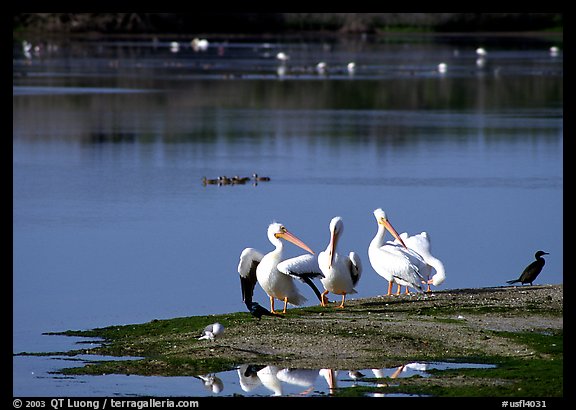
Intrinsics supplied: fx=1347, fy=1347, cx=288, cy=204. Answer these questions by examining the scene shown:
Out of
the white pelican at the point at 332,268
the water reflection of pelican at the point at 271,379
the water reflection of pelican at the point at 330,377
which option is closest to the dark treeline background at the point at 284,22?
the white pelican at the point at 332,268

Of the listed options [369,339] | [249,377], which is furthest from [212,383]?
[369,339]

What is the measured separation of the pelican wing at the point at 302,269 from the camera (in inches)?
388

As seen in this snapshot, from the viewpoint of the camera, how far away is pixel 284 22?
7031 centimetres

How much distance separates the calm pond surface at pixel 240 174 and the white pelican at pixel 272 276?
22.9 inches

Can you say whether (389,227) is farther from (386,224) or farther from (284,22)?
(284,22)

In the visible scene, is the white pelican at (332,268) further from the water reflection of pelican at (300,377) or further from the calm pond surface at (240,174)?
the water reflection of pelican at (300,377)

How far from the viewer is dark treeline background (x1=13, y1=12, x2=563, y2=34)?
66438mm

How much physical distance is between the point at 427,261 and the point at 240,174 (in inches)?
313

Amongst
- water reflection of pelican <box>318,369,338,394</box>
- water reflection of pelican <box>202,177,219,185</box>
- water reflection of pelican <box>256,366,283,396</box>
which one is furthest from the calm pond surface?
water reflection of pelican <box>318,369,338,394</box>

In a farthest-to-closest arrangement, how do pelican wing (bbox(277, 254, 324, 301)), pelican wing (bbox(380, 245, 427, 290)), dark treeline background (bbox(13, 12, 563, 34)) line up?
1. dark treeline background (bbox(13, 12, 563, 34))
2. pelican wing (bbox(380, 245, 427, 290))
3. pelican wing (bbox(277, 254, 324, 301))

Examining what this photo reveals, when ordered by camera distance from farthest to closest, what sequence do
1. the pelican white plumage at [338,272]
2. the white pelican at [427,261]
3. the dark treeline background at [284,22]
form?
the dark treeline background at [284,22] < the white pelican at [427,261] < the pelican white plumage at [338,272]

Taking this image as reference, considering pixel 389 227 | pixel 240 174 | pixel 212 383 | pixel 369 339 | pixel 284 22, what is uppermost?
pixel 284 22

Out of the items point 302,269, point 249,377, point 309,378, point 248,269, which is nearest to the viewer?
point 309,378

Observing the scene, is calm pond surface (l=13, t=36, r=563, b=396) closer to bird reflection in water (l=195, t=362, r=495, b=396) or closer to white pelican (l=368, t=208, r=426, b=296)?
white pelican (l=368, t=208, r=426, b=296)
